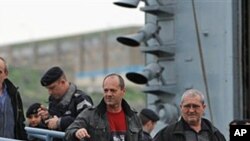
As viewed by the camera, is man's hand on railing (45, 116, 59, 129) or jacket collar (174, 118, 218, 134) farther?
man's hand on railing (45, 116, 59, 129)

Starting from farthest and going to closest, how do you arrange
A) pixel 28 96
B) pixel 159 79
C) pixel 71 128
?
1. pixel 28 96
2. pixel 159 79
3. pixel 71 128

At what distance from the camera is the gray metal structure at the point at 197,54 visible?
11.0 m

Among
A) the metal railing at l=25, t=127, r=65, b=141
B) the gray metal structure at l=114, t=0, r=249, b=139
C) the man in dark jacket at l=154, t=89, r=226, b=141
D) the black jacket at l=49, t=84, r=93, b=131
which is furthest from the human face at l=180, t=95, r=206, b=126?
the gray metal structure at l=114, t=0, r=249, b=139

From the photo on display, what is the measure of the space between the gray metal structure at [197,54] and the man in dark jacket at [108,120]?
2.81 meters

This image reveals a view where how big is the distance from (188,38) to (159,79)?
2.08ft

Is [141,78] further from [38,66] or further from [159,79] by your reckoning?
[38,66]

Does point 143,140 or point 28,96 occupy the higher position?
point 143,140

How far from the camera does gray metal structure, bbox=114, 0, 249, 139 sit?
11.0 m

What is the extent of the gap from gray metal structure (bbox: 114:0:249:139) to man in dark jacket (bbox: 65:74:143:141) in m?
2.81

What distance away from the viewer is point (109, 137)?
8.19 meters

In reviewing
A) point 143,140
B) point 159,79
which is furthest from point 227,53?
point 143,140

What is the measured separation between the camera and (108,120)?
27.0ft

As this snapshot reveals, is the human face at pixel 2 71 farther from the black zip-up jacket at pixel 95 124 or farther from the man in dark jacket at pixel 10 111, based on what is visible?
the black zip-up jacket at pixel 95 124

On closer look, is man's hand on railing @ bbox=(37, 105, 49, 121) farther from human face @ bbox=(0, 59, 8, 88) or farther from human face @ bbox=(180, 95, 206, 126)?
human face @ bbox=(180, 95, 206, 126)
